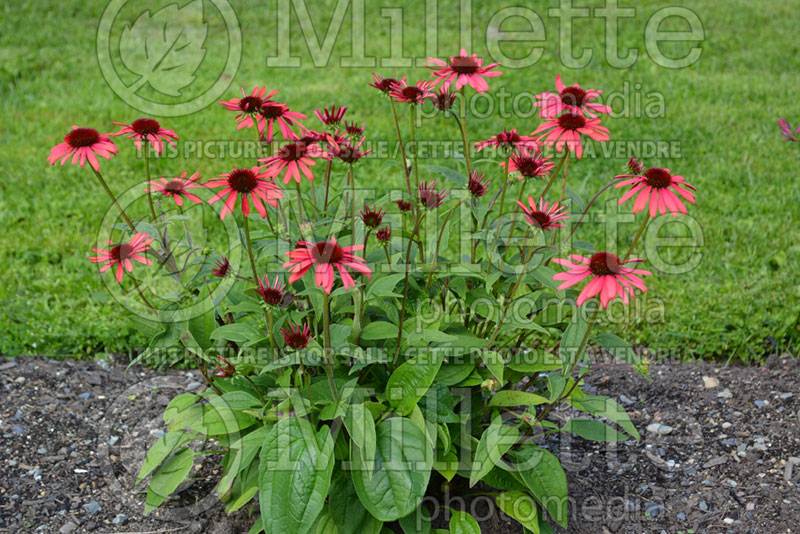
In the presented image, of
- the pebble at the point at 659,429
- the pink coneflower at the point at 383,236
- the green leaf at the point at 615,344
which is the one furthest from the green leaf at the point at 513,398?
the pebble at the point at 659,429

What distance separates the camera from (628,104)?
588cm

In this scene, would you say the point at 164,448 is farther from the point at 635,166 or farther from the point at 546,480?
the point at 635,166

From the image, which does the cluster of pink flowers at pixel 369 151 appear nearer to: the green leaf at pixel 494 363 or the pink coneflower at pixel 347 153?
the pink coneflower at pixel 347 153

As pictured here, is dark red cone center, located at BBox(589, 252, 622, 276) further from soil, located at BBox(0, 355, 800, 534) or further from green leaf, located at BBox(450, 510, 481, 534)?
soil, located at BBox(0, 355, 800, 534)

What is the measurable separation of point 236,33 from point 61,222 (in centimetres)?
331

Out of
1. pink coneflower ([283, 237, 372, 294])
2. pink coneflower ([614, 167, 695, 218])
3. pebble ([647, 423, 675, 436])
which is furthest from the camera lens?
pebble ([647, 423, 675, 436])

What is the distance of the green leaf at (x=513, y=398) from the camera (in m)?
A: 2.28

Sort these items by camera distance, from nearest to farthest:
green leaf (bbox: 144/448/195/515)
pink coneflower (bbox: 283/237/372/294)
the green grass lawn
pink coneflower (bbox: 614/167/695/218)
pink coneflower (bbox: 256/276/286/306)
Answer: pink coneflower (bbox: 283/237/372/294) < pink coneflower (bbox: 614/167/695/218) < pink coneflower (bbox: 256/276/286/306) < green leaf (bbox: 144/448/195/515) < the green grass lawn

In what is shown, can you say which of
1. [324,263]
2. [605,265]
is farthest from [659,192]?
[324,263]

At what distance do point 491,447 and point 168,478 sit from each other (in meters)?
1.11

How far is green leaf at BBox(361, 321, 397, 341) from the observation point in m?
2.26

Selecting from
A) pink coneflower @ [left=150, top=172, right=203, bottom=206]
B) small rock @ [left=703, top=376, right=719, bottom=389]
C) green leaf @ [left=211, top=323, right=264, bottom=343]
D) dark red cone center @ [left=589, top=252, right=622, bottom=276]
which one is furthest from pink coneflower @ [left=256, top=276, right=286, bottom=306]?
small rock @ [left=703, top=376, right=719, bottom=389]

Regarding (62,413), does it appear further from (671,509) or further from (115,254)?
(671,509)

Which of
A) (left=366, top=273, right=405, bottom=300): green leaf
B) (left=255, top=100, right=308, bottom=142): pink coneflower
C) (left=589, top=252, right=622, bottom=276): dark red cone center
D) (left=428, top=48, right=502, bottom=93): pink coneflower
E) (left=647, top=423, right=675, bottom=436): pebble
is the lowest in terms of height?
(left=647, top=423, right=675, bottom=436): pebble
